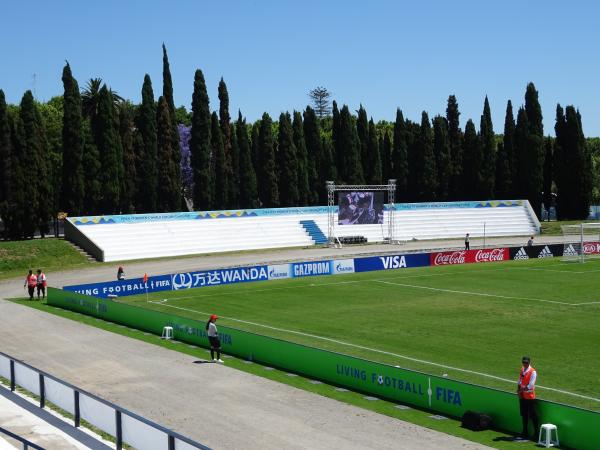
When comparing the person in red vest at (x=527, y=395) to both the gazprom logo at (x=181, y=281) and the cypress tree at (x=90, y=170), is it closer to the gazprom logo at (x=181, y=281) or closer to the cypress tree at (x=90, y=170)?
the gazprom logo at (x=181, y=281)

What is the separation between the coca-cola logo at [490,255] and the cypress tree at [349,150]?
36.0m

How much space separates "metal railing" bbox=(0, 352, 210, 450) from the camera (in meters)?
14.2

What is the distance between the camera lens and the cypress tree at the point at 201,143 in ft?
292

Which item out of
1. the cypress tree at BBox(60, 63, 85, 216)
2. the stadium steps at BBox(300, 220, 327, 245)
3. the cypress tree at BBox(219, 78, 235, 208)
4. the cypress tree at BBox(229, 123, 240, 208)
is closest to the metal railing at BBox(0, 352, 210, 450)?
the cypress tree at BBox(60, 63, 85, 216)

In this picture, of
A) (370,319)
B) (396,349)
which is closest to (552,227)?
(370,319)

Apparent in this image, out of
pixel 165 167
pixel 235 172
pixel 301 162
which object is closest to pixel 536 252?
pixel 301 162

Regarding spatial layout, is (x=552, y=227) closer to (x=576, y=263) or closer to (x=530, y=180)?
(x=530, y=180)

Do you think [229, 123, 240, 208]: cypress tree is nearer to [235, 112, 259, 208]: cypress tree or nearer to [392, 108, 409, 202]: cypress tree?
[235, 112, 259, 208]: cypress tree

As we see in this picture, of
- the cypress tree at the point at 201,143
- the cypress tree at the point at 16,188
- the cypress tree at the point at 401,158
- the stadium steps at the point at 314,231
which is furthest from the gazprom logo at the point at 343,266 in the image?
the cypress tree at the point at 401,158

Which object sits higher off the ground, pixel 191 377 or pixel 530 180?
pixel 530 180

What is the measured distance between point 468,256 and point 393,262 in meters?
7.35

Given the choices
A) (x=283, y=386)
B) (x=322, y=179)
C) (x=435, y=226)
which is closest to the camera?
(x=283, y=386)

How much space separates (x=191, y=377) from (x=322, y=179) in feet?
250

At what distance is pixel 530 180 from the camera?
97938 millimetres
